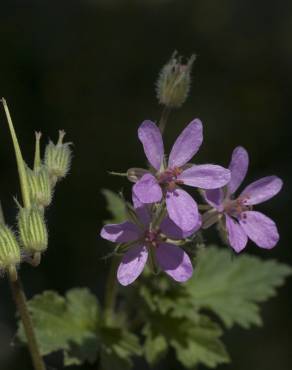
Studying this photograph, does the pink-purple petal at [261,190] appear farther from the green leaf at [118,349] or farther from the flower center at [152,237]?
the green leaf at [118,349]

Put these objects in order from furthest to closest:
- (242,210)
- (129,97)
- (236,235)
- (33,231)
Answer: (129,97) < (242,210) < (236,235) < (33,231)

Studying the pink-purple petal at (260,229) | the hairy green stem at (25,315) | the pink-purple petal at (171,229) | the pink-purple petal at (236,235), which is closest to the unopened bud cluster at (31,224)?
the hairy green stem at (25,315)

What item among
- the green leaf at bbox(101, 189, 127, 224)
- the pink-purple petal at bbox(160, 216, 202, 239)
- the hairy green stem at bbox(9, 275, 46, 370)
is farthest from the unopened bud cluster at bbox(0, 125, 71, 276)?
the green leaf at bbox(101, 189, 127, 224)

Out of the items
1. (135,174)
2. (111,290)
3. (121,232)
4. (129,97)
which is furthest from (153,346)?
(129,97)

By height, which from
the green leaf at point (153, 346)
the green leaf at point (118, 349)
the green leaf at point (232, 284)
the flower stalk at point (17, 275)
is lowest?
the green leaf at point (153, 346)

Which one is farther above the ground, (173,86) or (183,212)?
(173,86)

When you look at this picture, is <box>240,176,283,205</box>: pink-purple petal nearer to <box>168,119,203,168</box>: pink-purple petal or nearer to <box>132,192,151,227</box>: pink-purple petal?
<box>168,119,203,168</box>: pink-purple petal

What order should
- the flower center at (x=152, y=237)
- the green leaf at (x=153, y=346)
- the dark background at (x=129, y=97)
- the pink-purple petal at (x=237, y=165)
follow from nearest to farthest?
the flower center at (x=152, y=237)
the pink-purple petal at (x=237, y=165)
the green leaf at (x=153, y=346)
the dark background at (x=129, y=97)

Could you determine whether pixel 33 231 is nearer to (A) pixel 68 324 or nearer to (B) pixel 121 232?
(B) pixel 121 232

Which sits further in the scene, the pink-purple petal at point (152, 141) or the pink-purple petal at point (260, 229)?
the pink-purple petal at point (260, 229)
